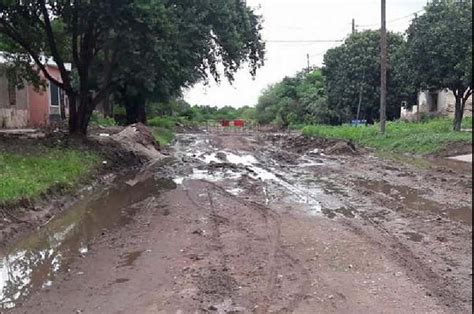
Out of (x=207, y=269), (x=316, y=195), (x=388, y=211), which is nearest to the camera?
(x=207, y=269)

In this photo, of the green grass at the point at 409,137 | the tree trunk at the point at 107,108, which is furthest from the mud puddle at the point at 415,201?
the tree trunk at the point at 107,108

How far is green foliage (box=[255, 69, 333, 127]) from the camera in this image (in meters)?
61.3

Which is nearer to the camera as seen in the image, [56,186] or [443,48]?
[56,186]

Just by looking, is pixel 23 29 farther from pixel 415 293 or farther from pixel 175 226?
pixel 415 293

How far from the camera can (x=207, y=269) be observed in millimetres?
7223

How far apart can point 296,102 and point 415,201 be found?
59.6m

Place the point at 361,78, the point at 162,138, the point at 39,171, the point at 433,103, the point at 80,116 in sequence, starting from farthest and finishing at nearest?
the point at 433,103, the point at 361,78, the point at 162,138, the point at 80,116, the point at 39,171

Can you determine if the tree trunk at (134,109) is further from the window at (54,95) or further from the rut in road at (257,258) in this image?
the rut in road at (257,258)

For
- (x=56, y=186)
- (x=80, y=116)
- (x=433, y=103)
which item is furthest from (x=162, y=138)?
(x=433, y=103)

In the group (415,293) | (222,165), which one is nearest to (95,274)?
(415,293)

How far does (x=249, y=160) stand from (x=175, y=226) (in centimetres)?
1482

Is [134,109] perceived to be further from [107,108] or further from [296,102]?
[296,102]

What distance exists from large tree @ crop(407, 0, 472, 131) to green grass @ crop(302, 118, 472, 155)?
2346mm

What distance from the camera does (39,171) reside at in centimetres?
1388
